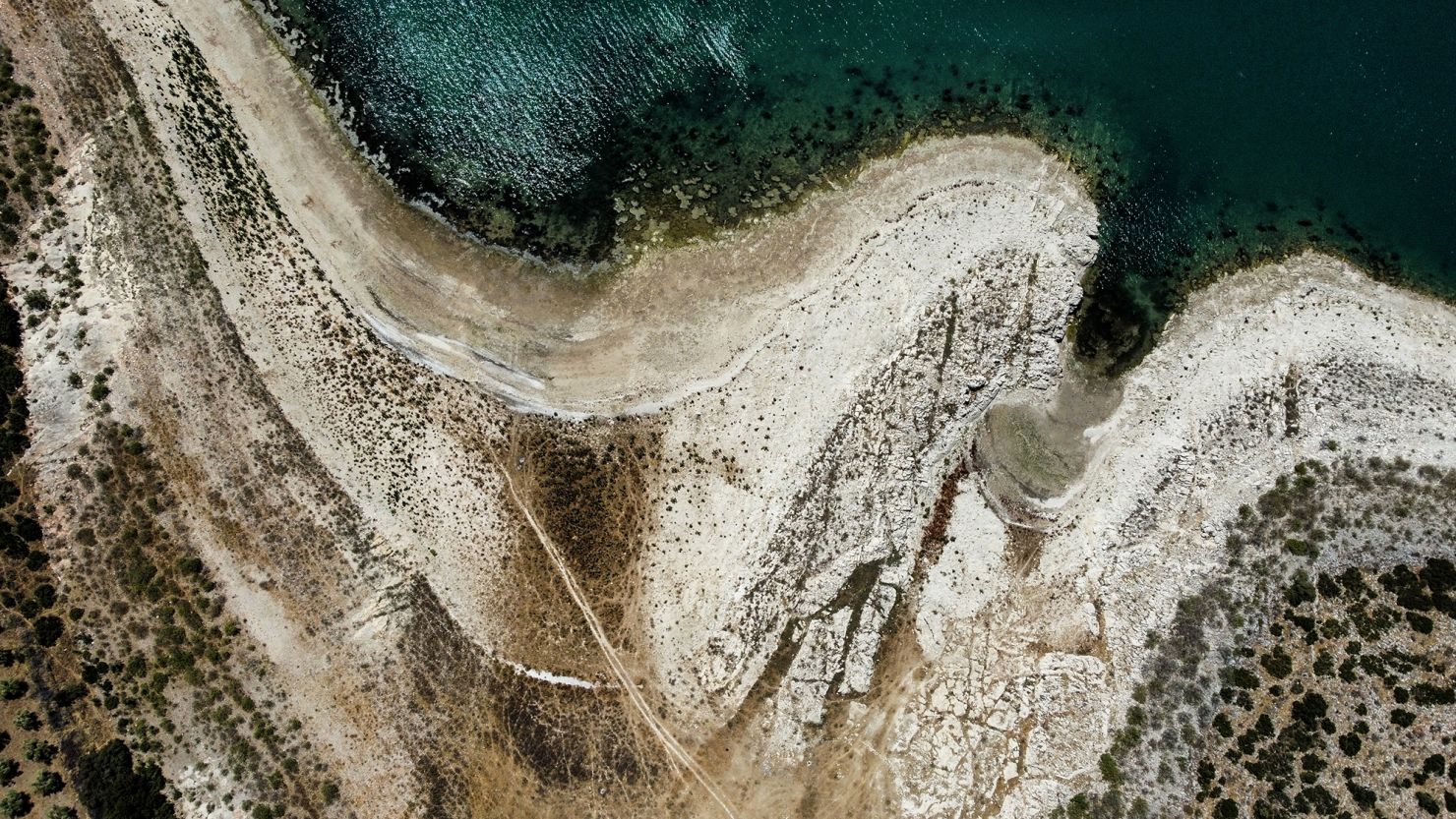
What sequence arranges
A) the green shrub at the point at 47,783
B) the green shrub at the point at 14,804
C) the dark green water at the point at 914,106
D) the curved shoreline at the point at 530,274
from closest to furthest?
the green shrub at the point at 14,804
the green shrub at the point at 47,783
the curved shoreline at the point at 530,274
the dark green water at the point at 914,106

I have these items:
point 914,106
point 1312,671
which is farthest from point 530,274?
point 1312,671

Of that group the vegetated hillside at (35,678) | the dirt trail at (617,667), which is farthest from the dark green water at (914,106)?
the vegetated hillside at (35,678)

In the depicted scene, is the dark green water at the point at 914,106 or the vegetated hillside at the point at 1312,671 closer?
the vegetated hillside at the point at 1312,671

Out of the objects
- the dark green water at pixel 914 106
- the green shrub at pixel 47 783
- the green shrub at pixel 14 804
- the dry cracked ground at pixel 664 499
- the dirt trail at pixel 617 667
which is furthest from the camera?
the dark green water at pixel 914 106

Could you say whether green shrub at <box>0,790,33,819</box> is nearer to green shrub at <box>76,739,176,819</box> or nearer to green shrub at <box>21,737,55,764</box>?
green shrub at <box>21,737,55,764</box>

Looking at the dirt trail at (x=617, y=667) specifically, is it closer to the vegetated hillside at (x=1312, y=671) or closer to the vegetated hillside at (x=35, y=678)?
the vegetated hillside at (x=1312, y=671)

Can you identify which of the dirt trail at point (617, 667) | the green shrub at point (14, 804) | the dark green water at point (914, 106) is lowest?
the green shrub at point (14, 804)

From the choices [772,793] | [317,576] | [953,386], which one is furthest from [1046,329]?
[317,576]
